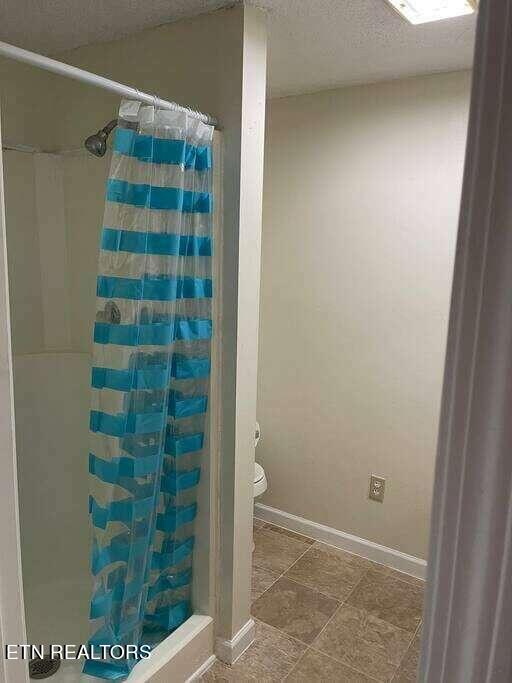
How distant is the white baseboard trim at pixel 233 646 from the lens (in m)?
1.88

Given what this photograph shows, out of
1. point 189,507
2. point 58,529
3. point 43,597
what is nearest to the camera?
point 189,507

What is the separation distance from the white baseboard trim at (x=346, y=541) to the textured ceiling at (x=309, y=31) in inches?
85.3

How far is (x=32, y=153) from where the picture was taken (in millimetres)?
2168

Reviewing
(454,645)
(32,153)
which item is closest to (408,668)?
(454,645)

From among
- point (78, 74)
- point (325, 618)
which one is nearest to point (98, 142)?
point (78, 74)

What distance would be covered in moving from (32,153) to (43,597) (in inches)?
71.3

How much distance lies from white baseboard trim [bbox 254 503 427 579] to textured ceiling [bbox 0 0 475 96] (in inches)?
85.3

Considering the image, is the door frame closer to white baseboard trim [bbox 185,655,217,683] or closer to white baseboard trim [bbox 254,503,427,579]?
white baseboard trim [bbox 185,655,217,683]

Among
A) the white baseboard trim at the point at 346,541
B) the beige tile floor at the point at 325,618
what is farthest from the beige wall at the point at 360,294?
the beige tile floor at the point at 325,618

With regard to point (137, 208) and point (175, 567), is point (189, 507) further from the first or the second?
point (137, 208)

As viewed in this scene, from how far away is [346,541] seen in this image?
2613mm

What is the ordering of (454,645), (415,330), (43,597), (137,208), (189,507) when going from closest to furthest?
(454,645), (137,208), (189,507), (43,597), (415,330)

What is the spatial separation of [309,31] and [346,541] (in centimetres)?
228

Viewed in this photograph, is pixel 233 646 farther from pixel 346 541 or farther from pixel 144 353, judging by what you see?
pixel 144 353
